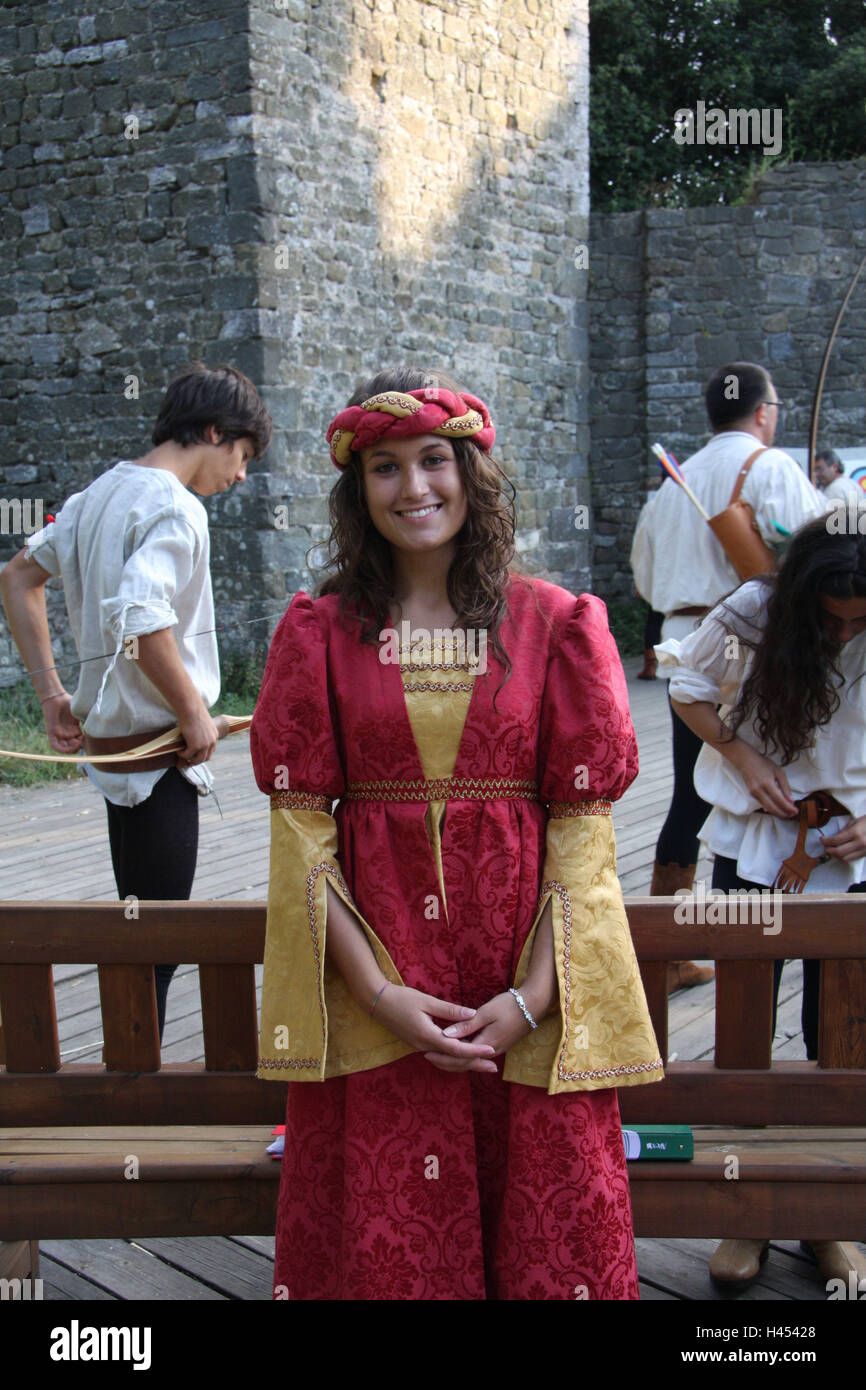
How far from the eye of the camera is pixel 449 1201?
1.75m

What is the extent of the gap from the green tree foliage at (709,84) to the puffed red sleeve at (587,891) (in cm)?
1686

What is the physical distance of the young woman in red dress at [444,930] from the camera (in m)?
1.73

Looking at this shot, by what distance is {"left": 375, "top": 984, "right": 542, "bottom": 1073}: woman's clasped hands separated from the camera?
1.69 m

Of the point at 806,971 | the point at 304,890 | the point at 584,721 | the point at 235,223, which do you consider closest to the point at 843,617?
the point at 806,971

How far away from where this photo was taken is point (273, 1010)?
1.79 meters

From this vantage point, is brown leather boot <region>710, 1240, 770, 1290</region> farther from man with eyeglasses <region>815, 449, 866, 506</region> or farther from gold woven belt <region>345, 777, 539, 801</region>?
man with eyeglasses <region>815, 449, 866, 506</region>

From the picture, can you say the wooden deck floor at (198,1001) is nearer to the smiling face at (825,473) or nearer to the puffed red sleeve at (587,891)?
the puffed red sleeve at (587,891)

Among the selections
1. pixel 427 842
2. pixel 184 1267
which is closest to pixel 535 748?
pixel 427 842

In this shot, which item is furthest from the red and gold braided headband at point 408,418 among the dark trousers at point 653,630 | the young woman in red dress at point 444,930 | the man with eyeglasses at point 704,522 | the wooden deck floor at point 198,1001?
the dark trousers at point 653,630

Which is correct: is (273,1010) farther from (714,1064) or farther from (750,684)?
(750,684)

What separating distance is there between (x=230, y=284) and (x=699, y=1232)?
7.16 m

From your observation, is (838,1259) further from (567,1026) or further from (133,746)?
(133,746)

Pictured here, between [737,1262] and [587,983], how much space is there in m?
0.91

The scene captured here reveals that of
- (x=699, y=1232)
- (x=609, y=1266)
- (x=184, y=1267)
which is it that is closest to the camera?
(x=609, y=1266)
